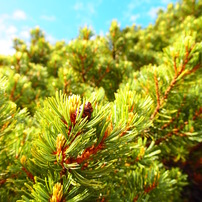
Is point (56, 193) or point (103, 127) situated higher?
point (103, 127)

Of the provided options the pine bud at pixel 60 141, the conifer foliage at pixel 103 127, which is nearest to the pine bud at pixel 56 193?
the conifer foliage at pixel 103 127

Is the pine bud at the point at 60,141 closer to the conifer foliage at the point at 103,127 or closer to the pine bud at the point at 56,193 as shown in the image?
the conifer foliage at the point at 103,127

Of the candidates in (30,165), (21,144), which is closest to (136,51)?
(21,144)

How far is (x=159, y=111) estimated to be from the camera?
47.3 inches

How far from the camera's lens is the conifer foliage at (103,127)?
623 millimetres

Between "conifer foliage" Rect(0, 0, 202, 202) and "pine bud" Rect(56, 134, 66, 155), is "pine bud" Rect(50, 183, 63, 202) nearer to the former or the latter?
"conifer foliage" Rect(0, 0, 202, 202)

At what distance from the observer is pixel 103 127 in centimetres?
64

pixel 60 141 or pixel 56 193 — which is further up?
pixel 60 141

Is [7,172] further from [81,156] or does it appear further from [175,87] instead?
[175,87]

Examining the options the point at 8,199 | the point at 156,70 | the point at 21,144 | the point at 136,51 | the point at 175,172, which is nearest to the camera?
the point at 8,199

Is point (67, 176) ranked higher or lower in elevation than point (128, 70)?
lower

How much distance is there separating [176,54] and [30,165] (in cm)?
95

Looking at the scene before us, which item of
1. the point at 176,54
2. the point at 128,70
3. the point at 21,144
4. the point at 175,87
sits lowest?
the point at 21,144

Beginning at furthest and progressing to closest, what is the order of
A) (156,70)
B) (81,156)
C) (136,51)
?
(136,51)
(156,70)
(81,156)
